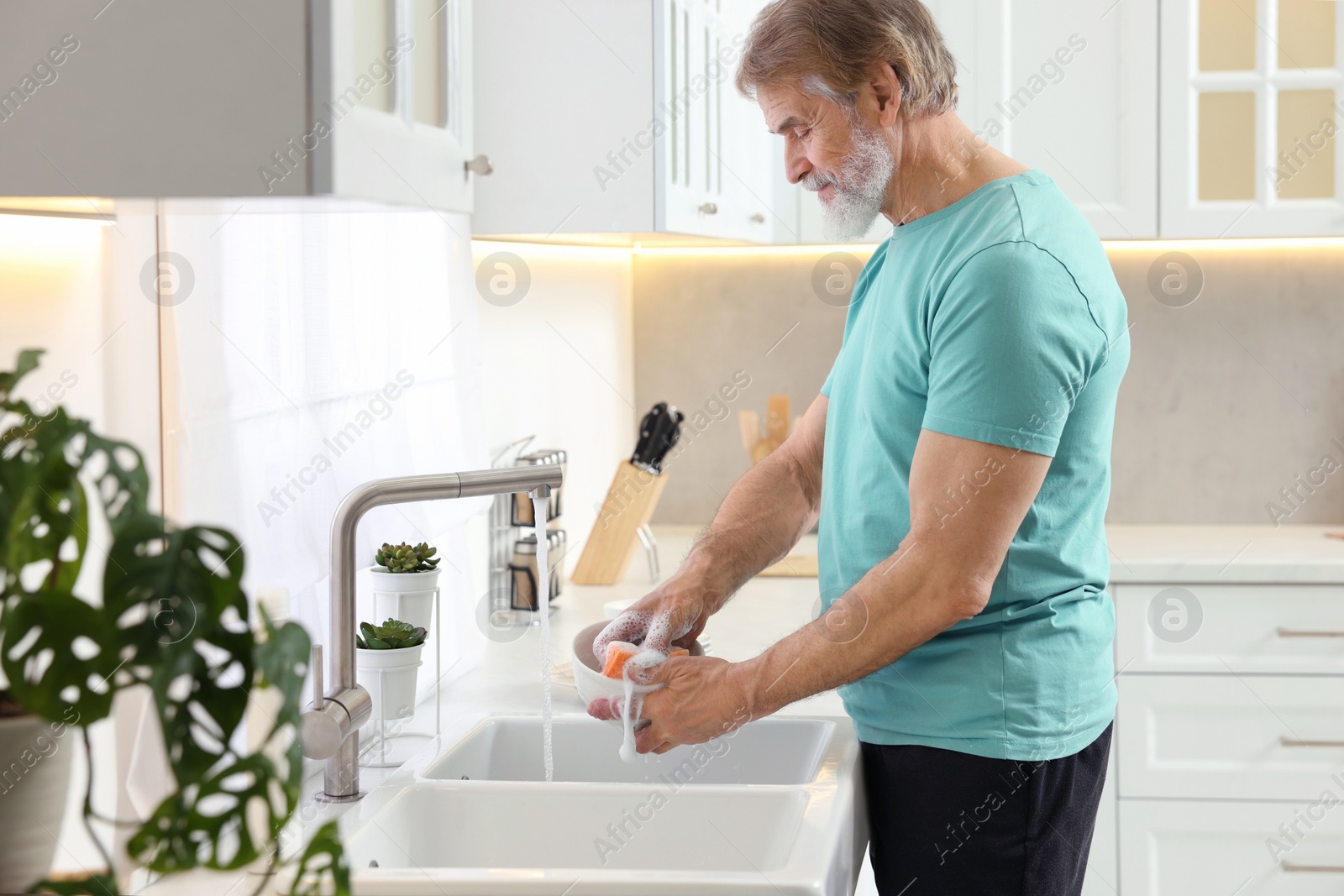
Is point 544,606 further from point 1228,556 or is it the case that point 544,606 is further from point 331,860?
point 1228,556

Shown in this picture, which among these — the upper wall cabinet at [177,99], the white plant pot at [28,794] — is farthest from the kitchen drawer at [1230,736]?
the white plant pot at [28,794]

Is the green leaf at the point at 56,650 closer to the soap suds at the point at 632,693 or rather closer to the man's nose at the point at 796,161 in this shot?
the soap suds at the point at 632,693

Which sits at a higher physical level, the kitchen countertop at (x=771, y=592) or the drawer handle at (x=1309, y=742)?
the kitchen countertop at (x=771, y=592)

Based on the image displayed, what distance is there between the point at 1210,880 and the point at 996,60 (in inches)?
63.2

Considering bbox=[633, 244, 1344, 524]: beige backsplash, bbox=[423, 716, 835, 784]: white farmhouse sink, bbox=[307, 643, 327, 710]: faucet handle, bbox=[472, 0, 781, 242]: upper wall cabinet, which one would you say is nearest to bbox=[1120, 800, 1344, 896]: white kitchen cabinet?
bbox=[633, 244, 1344, 524]: beige backsplash

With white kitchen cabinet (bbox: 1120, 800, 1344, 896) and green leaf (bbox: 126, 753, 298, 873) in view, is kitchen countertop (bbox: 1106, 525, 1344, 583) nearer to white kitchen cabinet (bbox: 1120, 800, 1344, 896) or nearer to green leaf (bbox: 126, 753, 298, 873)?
white kitchen cabinet (bbox: 1120, 800, 1344, 896)

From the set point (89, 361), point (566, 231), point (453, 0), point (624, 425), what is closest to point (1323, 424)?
point (624, 425)

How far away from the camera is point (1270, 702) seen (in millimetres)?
2326

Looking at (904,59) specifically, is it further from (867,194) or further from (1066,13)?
(1066,13)

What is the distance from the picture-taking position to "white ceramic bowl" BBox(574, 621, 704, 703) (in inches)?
49.4

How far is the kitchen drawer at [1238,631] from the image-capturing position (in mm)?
2322

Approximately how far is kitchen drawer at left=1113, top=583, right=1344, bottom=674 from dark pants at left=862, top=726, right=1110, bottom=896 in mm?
1131

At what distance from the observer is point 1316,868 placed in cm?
229

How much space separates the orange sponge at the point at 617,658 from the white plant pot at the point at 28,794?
74 cm
